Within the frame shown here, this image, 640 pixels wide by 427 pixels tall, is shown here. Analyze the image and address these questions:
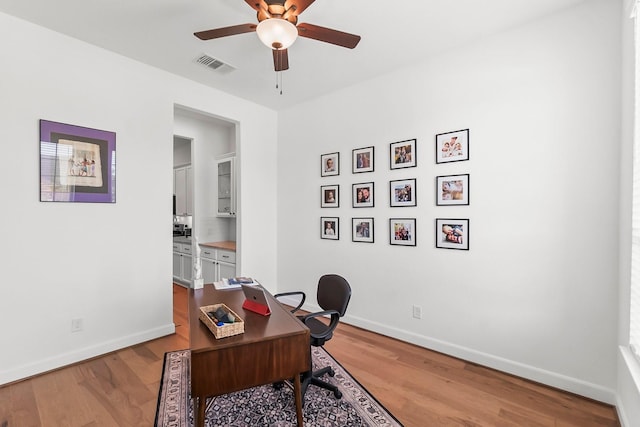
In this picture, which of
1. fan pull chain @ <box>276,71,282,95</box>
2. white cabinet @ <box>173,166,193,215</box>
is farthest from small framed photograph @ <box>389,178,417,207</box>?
white cabinet @ <box>173,166,193,215</box>

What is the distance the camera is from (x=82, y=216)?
8.96 ft

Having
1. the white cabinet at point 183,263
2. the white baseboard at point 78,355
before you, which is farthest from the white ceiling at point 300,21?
the white cabinet at point 183,263

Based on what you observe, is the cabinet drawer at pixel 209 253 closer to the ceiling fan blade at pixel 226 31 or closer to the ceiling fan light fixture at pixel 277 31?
the ceiling fan blade at pixel 226 31

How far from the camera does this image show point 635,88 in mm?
1759

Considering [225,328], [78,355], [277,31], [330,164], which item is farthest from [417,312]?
[78,355]

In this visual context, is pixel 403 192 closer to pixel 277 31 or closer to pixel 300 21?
pixel 300 21

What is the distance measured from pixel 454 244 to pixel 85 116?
12.2 ft

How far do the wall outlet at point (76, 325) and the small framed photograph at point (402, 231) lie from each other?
3.17 meters

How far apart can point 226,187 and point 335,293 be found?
3.08 m

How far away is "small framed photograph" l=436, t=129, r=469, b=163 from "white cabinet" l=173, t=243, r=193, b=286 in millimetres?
4331

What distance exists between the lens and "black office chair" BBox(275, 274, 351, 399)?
6.97 feet

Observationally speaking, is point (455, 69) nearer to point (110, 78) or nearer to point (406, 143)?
point (406, 143)

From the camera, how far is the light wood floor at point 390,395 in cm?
195

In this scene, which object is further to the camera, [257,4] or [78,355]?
[78,355]
